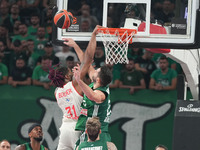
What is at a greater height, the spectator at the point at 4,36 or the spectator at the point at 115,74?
the spectator at the point at 4,36

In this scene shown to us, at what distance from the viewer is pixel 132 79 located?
11.6 meters

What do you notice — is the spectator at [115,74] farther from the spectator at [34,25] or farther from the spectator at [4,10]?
the spectator at [4,10]

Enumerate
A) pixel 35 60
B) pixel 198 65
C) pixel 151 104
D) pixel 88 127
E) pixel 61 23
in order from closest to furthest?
pixel 88 127 < pixel 61 23 < pixel 198 65 < pixel 151 104 < pixel 35 60

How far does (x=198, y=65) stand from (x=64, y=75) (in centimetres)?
247

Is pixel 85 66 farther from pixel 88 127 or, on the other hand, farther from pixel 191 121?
pixel 191 121

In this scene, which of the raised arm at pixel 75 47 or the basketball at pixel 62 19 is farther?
the raised arm at pixel 75 47

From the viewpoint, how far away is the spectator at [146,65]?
11.6 meters

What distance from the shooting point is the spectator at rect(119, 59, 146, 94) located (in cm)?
1151

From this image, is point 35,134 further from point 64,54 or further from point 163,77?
point 64,54

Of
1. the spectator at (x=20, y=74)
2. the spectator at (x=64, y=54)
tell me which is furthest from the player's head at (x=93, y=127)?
the spectator at (x=20, y=74)

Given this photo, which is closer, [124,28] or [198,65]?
[124,28]

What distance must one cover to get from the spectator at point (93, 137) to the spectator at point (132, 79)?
405cm

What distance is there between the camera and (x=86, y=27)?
1248cm

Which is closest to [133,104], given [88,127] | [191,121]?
[191,121]
